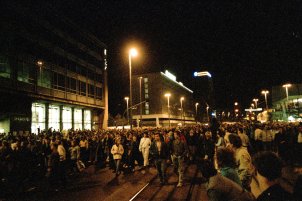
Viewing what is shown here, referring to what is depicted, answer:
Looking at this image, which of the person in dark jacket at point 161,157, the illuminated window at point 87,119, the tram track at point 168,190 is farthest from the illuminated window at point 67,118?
the person in dark jacket at point 161,157

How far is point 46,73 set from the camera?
123 feet

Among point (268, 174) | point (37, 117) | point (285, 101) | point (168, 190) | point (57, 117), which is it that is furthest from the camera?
point (285, 101)

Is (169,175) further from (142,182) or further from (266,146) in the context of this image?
(266,146)

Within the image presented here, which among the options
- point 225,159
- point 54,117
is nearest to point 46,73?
point 54,117

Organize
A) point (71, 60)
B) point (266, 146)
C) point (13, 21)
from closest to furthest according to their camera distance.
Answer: point (266, 146)
point (13, 21)
point (71, 60)

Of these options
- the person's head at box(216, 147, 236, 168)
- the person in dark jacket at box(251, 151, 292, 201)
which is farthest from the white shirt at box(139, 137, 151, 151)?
the person in dark jacket at box(251, 151, 292, 201)

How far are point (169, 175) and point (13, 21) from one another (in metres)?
29.1

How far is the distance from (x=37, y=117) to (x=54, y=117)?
4.65 m

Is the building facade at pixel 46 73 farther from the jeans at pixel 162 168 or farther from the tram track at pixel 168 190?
the tram track at pixel 168 190

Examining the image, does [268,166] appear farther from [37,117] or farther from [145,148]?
[37,117]

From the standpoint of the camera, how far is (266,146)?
1605cm

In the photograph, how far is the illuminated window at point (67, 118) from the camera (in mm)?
42875

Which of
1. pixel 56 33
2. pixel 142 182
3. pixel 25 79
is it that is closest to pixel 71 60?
pixel 56 33

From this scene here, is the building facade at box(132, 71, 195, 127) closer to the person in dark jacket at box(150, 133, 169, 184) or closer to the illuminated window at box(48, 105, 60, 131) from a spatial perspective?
the illuminated window at box(48, 105, 60, 131)
